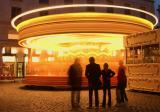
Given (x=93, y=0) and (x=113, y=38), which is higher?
(x=93, y=0)

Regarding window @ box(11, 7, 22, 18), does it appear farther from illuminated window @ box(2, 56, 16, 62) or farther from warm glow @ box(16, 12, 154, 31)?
warm glow @ box(16, 12, 154, 31)

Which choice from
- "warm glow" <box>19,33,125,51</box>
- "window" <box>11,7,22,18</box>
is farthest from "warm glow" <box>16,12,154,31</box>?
"window" <box>11,7,22,18</box>

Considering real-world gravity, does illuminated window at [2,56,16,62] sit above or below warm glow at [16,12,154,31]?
below

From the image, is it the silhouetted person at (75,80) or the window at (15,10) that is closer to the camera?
the silhouetted person at (75,80)

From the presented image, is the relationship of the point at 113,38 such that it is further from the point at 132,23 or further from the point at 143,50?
the point at 143,50

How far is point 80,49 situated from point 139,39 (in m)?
5.14

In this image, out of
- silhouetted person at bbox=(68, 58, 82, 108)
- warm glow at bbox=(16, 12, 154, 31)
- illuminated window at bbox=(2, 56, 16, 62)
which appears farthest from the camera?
illuminated window at bbox=(2, 56, 16, 62)

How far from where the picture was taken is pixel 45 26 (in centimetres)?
1817

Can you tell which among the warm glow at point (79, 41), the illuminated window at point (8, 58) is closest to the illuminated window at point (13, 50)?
the illuminated window at point (8, 58)

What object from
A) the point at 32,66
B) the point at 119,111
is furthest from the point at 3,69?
the point at 119,111

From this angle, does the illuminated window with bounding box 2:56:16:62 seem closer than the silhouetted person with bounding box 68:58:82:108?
No

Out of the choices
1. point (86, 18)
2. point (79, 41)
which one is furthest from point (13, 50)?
point (86, 18)

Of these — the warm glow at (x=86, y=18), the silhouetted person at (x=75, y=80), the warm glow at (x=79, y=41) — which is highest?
the warm glow at (x=86, y=18)

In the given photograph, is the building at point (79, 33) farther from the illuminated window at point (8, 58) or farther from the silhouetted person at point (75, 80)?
the illuminated window at point (8, 58)
